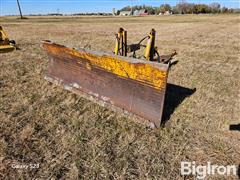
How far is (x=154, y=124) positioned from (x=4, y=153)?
2.09 meters

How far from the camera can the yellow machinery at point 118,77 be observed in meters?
3.41

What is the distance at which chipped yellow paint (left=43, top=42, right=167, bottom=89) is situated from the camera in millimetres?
3295

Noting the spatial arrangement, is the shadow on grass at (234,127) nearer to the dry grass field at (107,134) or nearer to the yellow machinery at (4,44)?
the dry grass field at (107,134)

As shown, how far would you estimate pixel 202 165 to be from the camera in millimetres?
2793

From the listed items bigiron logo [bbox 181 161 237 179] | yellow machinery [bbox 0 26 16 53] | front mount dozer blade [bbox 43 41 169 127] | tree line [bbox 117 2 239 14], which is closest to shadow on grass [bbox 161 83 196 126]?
front mount dozer blade [bbox 43 41 169 127]

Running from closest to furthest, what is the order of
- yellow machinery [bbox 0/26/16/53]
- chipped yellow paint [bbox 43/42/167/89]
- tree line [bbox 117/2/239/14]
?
chipped yellow paint [bbox 43/42/167/89], yellow machinery [bbox 0/26/16/53], tree line [bbox 117/2/239/14]

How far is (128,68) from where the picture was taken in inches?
143

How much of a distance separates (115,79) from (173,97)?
4.53 ft

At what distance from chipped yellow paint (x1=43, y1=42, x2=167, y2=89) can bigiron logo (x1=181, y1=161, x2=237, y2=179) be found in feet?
3.72

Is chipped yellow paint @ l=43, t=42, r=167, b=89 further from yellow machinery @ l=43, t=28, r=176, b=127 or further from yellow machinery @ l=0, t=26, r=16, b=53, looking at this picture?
yellow machinery @ l=0, t=26, r=16, b=53

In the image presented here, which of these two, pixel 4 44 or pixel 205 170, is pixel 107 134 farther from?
pixel 4 44

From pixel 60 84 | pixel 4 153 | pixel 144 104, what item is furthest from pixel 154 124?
pixel 60 84

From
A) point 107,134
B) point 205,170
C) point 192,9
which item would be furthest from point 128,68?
point 192,9

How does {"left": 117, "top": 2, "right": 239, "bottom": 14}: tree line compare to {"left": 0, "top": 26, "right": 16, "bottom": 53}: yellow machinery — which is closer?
{"left": 0, "top": 26, "right": 16, "bottom": 53}: yellow machinery
